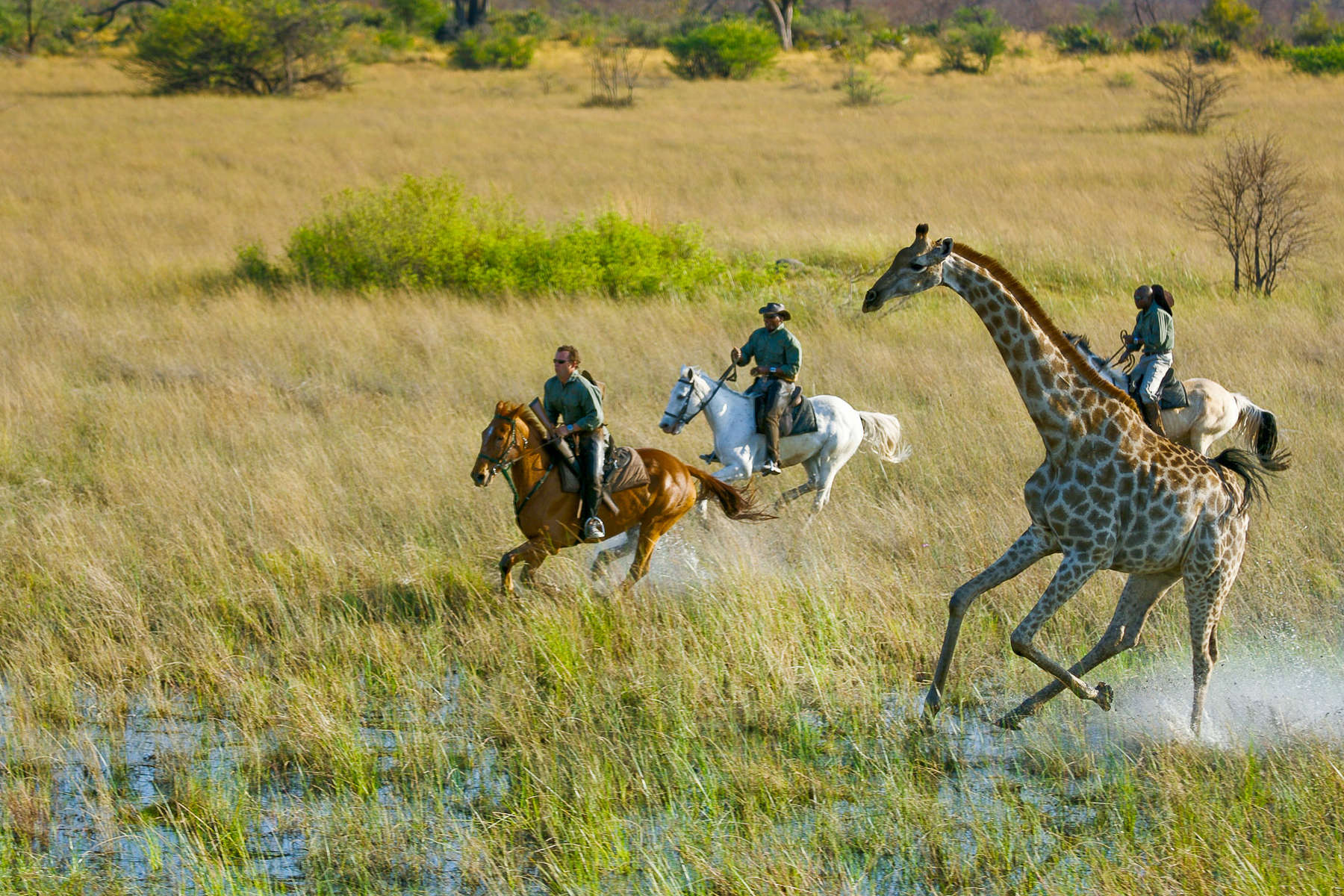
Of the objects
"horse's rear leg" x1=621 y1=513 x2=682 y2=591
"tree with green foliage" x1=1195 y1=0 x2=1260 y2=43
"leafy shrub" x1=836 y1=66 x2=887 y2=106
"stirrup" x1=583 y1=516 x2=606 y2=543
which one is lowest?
"horse's rear leg" x1=621 y1=513 x2=682 y2=591

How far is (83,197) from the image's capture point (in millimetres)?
22531

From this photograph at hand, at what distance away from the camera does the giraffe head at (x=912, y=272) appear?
211 inches

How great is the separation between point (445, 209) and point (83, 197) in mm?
8889

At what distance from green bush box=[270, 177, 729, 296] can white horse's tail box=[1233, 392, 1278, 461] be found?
8.27 meters

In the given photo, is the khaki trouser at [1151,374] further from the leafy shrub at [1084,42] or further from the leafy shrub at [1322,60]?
the leafy shrub at [1084,42]

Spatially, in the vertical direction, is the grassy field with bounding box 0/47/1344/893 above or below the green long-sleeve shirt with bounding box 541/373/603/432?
below

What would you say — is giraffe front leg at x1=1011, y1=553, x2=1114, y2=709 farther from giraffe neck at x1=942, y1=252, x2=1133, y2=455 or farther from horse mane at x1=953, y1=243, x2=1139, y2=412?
horse mane at x1=953, y1=243, x2=1139, y2=412

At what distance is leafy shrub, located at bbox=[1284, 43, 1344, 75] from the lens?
139 ft

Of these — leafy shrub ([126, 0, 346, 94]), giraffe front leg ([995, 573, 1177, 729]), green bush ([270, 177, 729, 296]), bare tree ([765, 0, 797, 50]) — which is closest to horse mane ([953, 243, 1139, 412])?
giraffe front leg ([995, 573, 1177, 729])

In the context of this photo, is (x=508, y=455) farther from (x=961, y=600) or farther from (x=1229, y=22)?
(x=1229, y=22)

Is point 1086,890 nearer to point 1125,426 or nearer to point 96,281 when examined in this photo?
point 1125,426

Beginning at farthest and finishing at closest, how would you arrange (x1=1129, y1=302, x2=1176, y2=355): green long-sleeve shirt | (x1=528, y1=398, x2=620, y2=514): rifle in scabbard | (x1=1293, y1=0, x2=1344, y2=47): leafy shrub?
(x1=1293, y1=0, x2=1344, y2=47): leafy shrub
(x1=1129, y1=302, x2=1176, y2=355): green long-sleeve shirt
(x1=528, y1=398, x2=620, y2=514): rifle in scabbard

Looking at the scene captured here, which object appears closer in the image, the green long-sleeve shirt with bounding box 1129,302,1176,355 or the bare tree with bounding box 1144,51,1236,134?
the green long-sleeve shirt with bounding box 1129,302,1176,355

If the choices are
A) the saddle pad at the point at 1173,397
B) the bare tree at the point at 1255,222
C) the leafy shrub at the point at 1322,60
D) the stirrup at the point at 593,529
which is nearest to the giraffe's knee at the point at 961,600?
the stirrup at the point at 593,529
